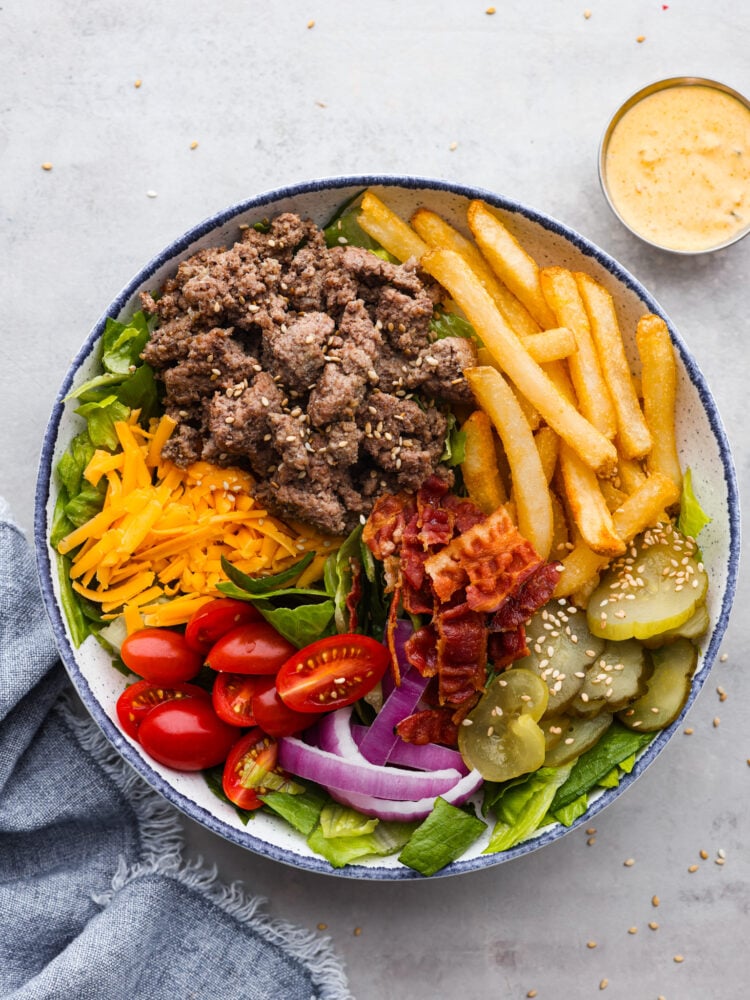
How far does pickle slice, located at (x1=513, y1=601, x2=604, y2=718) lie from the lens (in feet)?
10.2

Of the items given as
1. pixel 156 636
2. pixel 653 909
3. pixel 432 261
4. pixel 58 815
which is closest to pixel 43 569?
pixel 156 636

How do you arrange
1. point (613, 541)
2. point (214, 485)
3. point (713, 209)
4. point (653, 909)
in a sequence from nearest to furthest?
point (613, 541)
point (214, 485)
point (713, 209)
point (653, 909)

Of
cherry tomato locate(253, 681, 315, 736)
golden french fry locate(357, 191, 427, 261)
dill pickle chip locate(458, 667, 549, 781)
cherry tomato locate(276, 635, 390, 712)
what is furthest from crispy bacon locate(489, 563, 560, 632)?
golden french fry locate(357, 191, 427, 261)

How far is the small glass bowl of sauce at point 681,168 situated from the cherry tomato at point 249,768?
2.39 m

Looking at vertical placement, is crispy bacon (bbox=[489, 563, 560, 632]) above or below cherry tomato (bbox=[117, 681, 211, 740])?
above

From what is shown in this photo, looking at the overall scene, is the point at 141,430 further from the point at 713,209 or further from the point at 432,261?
Result: the point at 713,209

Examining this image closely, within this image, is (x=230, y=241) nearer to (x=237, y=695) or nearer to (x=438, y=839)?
(x=237, y=695)

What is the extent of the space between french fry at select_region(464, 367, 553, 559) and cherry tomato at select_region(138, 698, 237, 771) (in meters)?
1.31

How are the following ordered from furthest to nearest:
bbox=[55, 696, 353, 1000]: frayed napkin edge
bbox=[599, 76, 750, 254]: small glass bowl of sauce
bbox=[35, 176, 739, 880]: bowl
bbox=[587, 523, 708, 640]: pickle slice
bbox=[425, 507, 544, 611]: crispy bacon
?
bbox=[55, 696, 353, 1000]: frayed napkin edge → bbox=[599, 76, 750, 254]: small glass bowl of sauce → bbox=[35, 176, 739, 880]: bowl → bbox=[587, 523, 708, 640]: pickle slice → bbox=[425, 507, 544, 611]: crispy bacon

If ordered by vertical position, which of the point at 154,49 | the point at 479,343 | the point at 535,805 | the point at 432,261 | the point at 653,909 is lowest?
the point at 653,909

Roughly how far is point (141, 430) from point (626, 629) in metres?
1.82

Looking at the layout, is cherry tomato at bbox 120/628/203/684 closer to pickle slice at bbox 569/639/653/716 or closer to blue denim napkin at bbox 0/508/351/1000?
blue denim napkin at bbox 0/508/351/1000

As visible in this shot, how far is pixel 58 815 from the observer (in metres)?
3.54

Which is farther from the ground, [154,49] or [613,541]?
[154,49]
